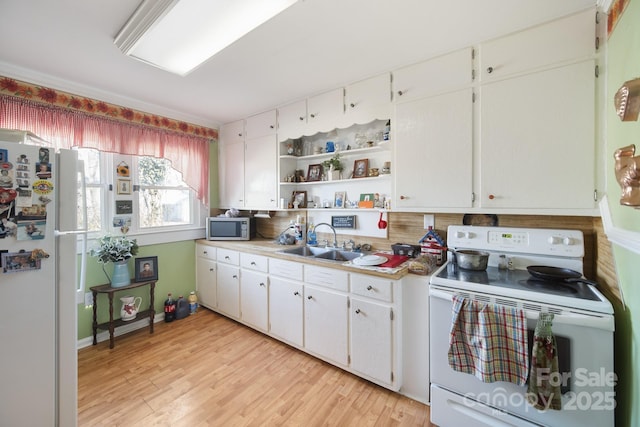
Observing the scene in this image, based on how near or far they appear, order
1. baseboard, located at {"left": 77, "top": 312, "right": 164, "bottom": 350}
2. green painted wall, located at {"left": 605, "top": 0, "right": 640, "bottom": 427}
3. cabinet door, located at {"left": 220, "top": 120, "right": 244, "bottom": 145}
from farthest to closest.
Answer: cabinet door, located at {"left": 220, "top": 120, "right": 244, "bottom": 145}, baseboard, located at {"left": 77, "top": 312, "right": 164, "bottom": 350}, green painted wall, located at {"left": 605, "top": 0, "right": 640, "bottom": 427}

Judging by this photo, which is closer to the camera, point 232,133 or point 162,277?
point 162,277

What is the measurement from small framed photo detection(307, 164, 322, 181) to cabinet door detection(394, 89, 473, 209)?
0.98 meters

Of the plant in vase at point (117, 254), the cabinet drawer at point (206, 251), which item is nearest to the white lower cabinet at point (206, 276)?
the cabinet drawer at point (206, 251)

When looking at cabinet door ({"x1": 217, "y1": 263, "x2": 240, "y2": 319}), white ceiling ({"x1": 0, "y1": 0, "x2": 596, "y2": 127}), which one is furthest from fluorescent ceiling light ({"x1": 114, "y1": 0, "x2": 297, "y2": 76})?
cabinet door ({"x1": 217, "y1": 263, "x2": 240, "y2": 319})

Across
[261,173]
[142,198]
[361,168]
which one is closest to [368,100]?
[361,168]

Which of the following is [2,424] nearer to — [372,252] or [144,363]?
[144,363]

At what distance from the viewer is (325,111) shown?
7.90ft

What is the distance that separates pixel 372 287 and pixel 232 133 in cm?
263

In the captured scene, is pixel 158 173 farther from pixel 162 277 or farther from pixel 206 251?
pixel 162 277

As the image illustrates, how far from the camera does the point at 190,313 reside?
308cm

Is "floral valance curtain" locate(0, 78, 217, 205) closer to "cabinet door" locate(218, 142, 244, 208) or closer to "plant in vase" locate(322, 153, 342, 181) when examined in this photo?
"cabinet door" locate(218, 142, 244, 208)

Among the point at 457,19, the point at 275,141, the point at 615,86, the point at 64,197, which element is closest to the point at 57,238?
the point at 64,197

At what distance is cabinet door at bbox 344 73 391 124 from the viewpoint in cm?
207

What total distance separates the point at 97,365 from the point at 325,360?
1.91 meters
